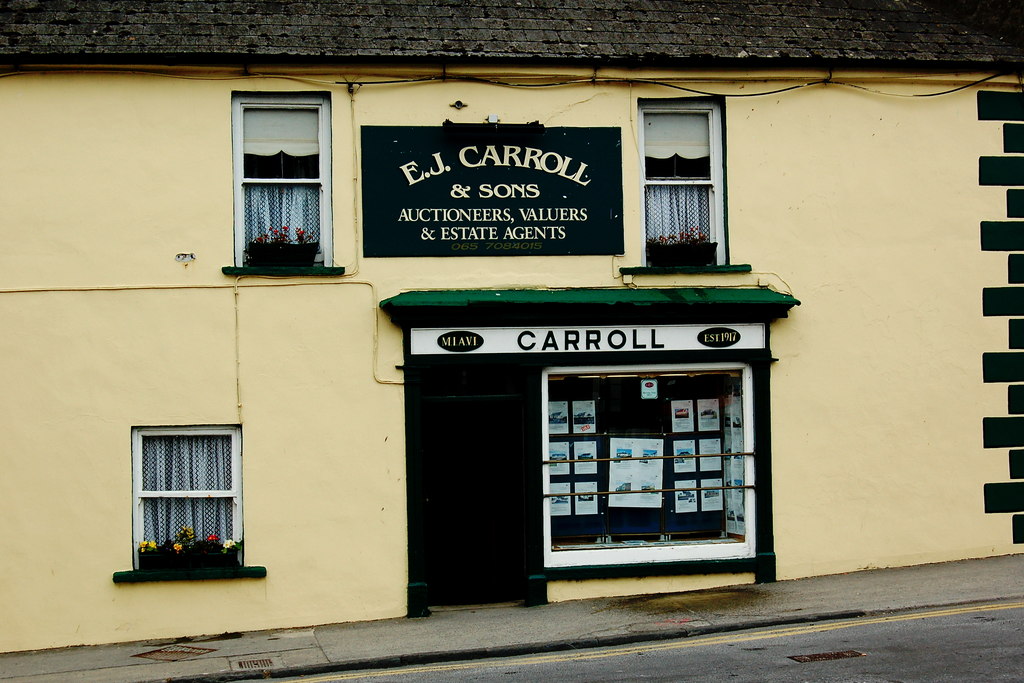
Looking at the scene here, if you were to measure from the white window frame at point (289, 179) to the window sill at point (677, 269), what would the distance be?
3046 mm

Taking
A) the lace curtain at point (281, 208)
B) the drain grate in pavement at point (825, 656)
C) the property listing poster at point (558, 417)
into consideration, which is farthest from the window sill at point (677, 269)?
the drain grate in pavement at point (825, 656)

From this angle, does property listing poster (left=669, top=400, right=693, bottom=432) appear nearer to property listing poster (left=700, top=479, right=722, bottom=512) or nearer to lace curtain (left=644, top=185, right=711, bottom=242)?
property listing poster (left=700, top=479, right=722, bottom=512)

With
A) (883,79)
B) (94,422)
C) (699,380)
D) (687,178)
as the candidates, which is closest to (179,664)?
(94,422)

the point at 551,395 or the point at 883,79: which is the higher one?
the point at 883,79

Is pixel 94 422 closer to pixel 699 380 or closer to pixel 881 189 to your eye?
pixel 699 380

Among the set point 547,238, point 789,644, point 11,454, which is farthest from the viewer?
point 547,238

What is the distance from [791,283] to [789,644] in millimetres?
4027

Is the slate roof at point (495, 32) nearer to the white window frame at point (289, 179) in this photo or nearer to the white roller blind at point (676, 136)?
the white window frame at point (289, 179)

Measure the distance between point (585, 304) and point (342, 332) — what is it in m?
2.45

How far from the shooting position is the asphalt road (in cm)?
830

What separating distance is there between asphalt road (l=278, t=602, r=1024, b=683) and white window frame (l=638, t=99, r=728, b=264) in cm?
409

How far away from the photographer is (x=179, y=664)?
381 inches

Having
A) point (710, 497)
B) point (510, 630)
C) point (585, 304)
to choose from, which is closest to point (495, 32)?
point (585, 304)

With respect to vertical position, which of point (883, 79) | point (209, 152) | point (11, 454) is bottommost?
point (11, 454)
